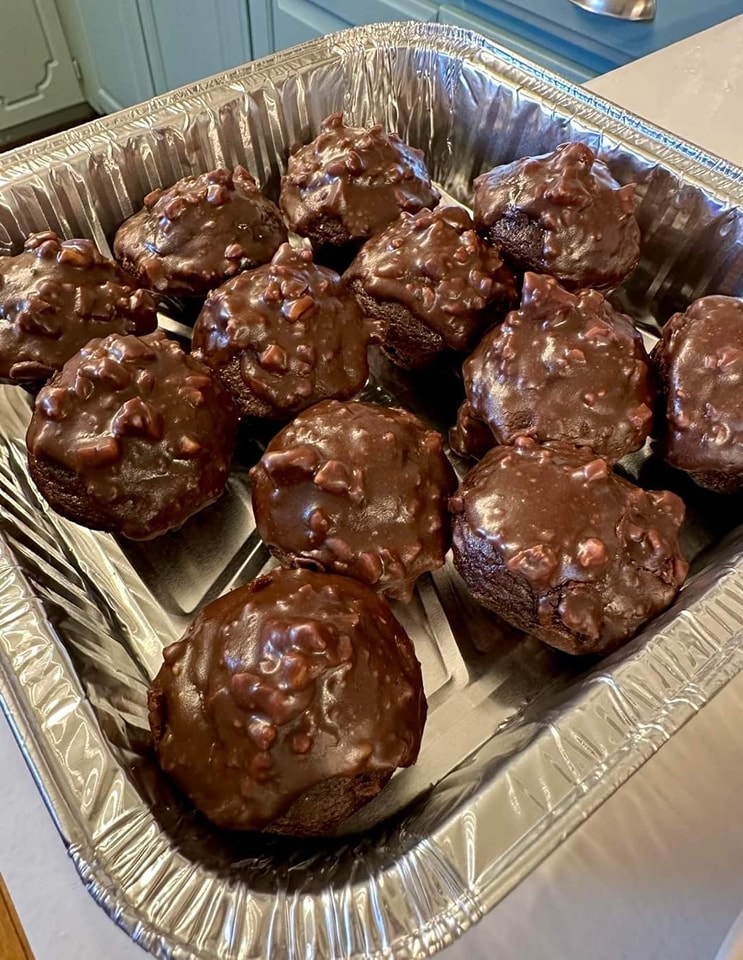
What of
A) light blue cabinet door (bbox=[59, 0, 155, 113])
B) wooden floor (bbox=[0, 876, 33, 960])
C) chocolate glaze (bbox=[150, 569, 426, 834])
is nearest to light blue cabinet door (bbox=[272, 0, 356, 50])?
light blue cabinet door (bbox=[59, 0, 155, 113])

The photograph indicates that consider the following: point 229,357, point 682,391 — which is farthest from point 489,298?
point 229,357

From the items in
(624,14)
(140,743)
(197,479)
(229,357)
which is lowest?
(140,743)

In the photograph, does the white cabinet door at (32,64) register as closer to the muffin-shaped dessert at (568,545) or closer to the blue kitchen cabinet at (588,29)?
the blue kitchen cabinet at (588,29)

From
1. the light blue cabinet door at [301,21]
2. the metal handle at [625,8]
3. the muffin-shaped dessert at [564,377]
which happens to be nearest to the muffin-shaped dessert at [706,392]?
the muffin-shaped dessert at [564,377]

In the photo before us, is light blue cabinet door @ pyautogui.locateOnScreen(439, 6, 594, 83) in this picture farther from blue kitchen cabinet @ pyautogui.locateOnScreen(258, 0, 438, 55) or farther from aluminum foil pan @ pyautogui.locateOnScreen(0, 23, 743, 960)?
aluminum foil pan @ pyautogui.locateOnScreen(0, 23, 743, 960)

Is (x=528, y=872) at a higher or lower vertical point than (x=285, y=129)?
lower

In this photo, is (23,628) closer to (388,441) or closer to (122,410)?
(122,410)
